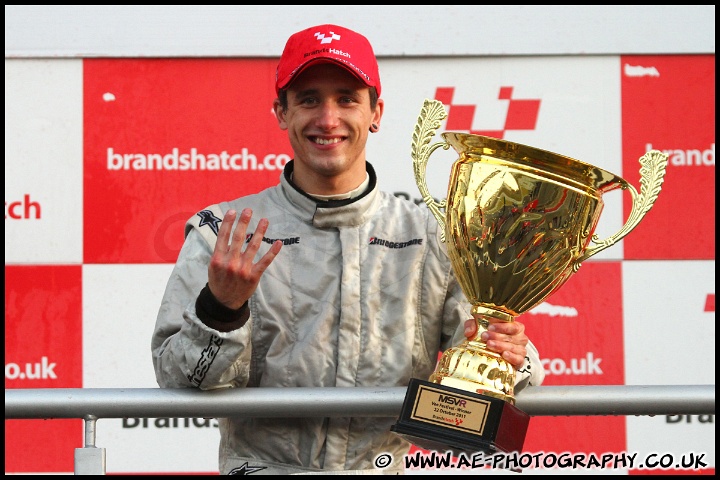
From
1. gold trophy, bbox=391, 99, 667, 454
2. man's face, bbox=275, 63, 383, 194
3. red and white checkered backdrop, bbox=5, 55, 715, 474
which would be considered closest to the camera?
gold trophy, bbox=391, 99, 667, 454

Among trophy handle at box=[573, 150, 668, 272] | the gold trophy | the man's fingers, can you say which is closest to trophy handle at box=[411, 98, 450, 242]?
the gold trophy

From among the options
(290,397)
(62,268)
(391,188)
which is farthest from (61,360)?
(290,397)

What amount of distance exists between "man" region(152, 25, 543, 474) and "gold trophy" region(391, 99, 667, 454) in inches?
1.8

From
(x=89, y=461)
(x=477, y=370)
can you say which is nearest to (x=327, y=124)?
(x=477, y=370)

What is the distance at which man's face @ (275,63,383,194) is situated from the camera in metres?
1.79

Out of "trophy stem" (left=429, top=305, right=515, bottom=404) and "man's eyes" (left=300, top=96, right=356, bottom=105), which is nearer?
"trophy stem" (left=429, top=305, right=515, bottom=404)

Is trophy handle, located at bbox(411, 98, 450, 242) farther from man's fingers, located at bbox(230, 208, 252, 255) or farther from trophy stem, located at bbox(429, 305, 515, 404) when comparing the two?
man's fingers, located at bbox(230, 208, 252, 255)

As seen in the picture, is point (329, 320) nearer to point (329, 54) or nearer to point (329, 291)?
point (329, 291)

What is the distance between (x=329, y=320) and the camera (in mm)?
1744

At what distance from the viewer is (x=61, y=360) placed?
8.55ft

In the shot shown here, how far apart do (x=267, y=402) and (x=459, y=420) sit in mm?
281

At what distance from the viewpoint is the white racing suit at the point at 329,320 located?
1.72 m

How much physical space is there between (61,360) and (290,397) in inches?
46.4

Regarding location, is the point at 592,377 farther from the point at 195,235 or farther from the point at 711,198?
the point at 195,235
